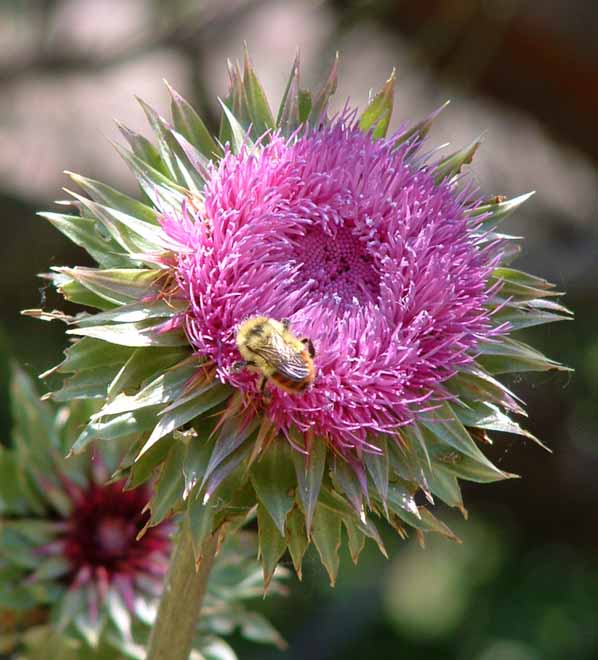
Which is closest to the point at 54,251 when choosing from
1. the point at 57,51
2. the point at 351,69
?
the point at 57,51

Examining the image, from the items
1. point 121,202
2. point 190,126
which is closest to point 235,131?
point 190,126

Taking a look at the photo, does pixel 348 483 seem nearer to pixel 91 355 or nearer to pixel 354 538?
pixel 354 538

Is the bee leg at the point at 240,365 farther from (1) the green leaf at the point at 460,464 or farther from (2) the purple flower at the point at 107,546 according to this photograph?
(2) the purple flower at the point at 107,546

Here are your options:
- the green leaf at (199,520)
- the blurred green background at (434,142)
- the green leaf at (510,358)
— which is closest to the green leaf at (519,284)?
the green leaf at (510,358)

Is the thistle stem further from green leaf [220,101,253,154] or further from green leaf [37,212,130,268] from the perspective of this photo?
green leaf [220,101,253,154]

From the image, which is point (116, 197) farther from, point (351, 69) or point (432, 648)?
point (351, 69)

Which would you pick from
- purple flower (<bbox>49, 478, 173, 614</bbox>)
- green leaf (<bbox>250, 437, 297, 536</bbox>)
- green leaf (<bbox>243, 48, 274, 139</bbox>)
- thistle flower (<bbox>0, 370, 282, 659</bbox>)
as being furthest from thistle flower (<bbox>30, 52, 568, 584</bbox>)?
purple flower (<bbox>49, 478, 173, 614</bbox>)
